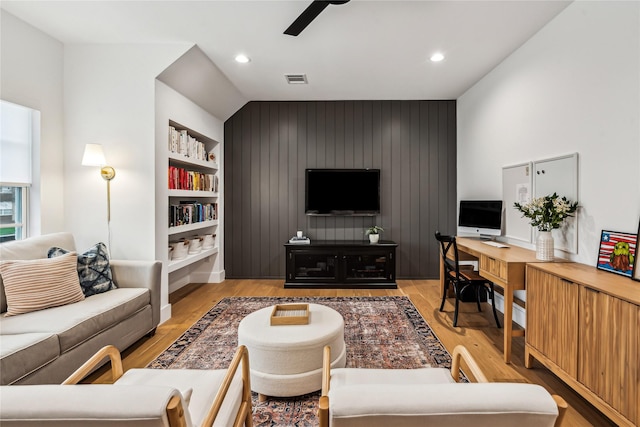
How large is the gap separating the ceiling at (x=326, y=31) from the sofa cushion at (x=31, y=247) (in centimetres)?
189

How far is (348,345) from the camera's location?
8.93ft

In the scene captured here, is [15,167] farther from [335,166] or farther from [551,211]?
[551,211]

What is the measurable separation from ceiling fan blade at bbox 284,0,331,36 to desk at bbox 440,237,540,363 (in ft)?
7.67

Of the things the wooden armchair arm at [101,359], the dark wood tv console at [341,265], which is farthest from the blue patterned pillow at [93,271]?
the dark wood tv console at [341,265]

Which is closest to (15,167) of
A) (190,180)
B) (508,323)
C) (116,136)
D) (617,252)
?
(116,136)

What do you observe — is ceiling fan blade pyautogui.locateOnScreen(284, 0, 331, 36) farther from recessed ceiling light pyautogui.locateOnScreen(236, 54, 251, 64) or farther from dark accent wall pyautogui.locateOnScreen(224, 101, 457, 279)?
dark accent wall pyautogui.locateOnScreen(224, 101, 457, 279)

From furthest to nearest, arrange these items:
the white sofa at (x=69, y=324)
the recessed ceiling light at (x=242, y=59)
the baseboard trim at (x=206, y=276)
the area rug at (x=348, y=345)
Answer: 1. the baseboard trim at (x=206, y=276)
2. the recessed ceiling light at (x=242, y=59)
3. the area rug at (x=348, y=345)
4. the white sofa at (x=69, y=324)

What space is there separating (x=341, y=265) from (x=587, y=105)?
3181 millimetres

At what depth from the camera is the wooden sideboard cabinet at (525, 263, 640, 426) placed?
1551mm

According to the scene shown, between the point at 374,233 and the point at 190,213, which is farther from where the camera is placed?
the point at 374,233

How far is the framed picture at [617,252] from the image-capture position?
196cm

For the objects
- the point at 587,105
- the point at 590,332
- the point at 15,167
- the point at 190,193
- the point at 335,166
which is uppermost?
the point at 587,105

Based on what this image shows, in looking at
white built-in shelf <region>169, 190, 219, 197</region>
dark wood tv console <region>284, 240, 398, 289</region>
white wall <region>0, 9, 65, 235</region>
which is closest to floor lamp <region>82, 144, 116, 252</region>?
white wall <region>0, 9, 65, 235</region>

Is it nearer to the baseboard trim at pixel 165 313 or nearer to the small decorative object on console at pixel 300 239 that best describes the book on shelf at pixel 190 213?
the baseboard trim at pixel 165 313
